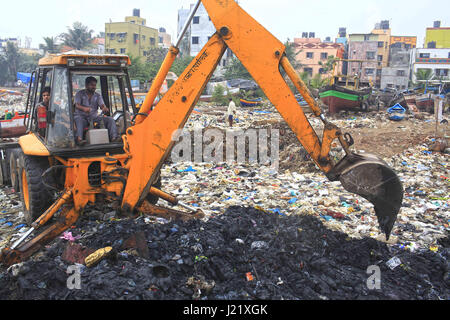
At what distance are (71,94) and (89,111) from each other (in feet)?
1.03

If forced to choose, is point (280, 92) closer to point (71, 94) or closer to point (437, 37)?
point (71, 94)

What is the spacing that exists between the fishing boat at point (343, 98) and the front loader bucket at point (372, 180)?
15.5 m

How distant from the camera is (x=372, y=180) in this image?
3.25 metres

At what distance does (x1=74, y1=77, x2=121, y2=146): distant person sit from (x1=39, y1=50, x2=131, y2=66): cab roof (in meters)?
0.26

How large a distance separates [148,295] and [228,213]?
205 cm

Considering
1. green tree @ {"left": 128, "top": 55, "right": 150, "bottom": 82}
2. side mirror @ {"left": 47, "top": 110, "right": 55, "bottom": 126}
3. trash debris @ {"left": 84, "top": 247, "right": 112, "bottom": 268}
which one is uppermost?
green tree @ {"left": 128, "top": 55, "right": 150, "bottom": 82}

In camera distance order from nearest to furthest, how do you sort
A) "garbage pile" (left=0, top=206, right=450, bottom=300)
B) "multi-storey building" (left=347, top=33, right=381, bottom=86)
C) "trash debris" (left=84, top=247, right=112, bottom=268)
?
1. "garbage pile" (left=0, top=206, right=450, bottom=300)
2. "trash debris" (left=84, top=247, right=112, bottom=268)
3. "multi-storey building" (left=347, top=33, right=381, bottom=86)

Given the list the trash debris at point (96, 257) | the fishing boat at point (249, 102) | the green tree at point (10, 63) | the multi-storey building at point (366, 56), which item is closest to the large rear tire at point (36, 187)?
the trash debris at point (96, 257)

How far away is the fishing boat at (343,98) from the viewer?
17.9 metres

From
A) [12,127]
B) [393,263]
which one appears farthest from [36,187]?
[12,127]

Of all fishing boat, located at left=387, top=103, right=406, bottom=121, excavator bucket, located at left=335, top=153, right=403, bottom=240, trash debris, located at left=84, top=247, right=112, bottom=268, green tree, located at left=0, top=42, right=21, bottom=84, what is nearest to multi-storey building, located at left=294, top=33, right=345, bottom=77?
fishing boat, located at left=387, top=103, right=406, bottom=121

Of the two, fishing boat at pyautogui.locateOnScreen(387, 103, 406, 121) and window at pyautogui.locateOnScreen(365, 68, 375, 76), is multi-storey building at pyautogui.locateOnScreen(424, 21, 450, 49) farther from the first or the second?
fishing boat at pyautogui.locateOnScreen(387, 103, 406, 121)

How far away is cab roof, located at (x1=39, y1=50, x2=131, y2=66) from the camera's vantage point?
418 cm
